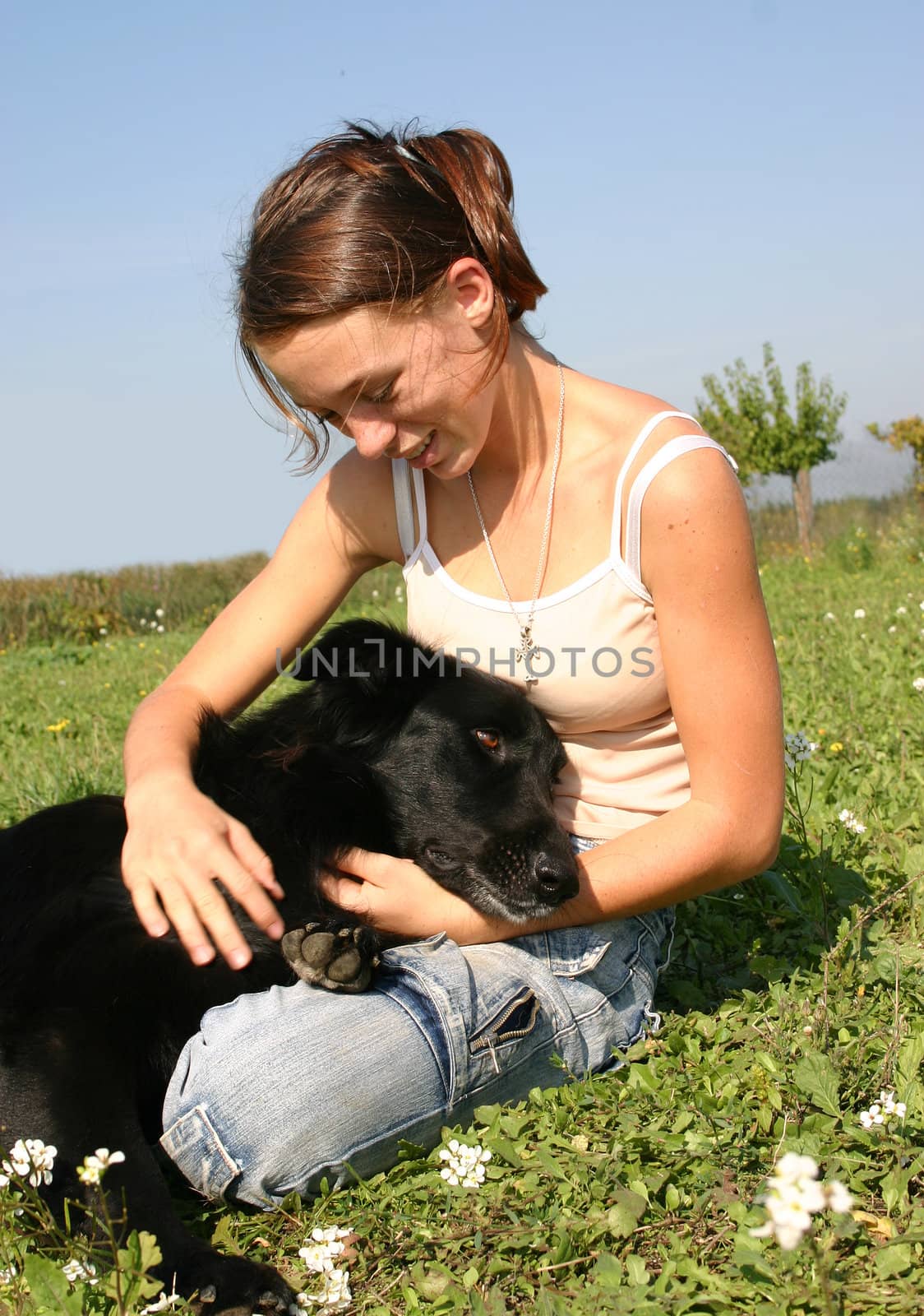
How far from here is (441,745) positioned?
262cm

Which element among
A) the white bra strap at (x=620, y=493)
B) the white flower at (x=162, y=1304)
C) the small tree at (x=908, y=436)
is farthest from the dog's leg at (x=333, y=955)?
the small tree at (x=908, y=436)

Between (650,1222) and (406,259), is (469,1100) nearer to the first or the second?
(650,1222)

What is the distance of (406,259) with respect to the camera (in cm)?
207

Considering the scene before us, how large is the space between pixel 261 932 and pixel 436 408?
3.65 feet

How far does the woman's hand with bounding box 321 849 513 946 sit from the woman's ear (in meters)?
1.16

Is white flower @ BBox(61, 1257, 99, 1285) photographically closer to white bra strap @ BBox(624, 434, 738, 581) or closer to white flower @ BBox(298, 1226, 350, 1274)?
white flower @ BBox(298, 1226, 350, 1274)

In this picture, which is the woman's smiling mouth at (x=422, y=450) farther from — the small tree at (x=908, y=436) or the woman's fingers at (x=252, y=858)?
the small tree at (x=908, y=436)

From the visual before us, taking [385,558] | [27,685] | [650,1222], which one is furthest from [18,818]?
[27,685]

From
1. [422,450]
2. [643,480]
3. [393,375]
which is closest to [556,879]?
[643,480]

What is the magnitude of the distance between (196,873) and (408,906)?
1.80 feet

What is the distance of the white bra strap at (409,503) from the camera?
2.55 m

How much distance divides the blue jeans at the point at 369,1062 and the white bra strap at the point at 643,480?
834 mm

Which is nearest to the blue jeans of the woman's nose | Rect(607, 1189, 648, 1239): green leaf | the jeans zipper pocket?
the jeans zipper pocket

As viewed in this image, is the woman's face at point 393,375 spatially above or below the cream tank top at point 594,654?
above
